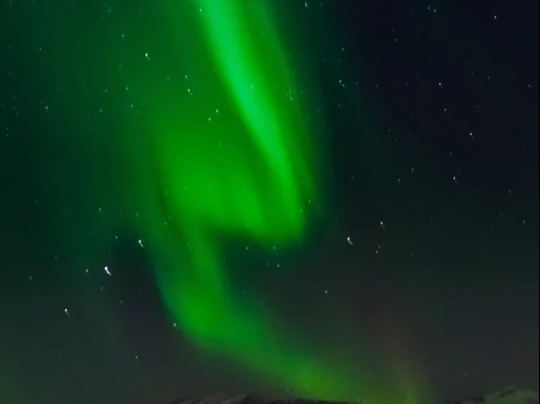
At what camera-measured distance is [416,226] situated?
97 centimetres

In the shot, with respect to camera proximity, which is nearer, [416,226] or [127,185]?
[127,185]

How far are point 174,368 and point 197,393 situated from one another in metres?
0.04

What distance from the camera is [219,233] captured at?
34.7 inches

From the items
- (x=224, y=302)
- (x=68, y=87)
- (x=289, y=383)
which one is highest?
(x=68, y=87)

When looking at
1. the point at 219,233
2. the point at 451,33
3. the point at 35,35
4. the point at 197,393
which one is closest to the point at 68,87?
A: the point at 35,35

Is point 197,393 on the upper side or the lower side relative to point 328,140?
lower

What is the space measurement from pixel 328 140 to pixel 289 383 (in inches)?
11.7

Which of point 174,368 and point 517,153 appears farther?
point 517,153

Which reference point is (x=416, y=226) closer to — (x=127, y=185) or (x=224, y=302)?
(x=224, y=302)

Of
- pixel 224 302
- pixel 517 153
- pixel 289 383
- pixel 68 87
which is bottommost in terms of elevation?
pixel 289 383

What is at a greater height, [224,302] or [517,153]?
[517,153]

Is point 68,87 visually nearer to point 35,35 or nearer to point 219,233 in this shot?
point 35,35

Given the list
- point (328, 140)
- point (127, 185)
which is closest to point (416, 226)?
point (328, 140)

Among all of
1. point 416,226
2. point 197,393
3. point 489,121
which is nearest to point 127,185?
point 197,393
